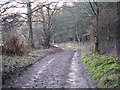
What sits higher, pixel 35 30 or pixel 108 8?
pixel 108 8

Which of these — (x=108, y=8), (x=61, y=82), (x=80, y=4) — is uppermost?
(x=80, y=4)

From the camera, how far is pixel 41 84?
6.82m

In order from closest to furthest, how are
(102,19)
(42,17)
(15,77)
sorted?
(15,77)
(102,19)
(42,17)

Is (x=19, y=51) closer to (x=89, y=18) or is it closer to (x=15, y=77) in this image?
(x=15, y=77)

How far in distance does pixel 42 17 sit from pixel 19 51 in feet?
47.0

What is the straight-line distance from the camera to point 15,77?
7.84m

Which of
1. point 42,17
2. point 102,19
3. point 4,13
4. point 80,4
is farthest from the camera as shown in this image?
point 42,17

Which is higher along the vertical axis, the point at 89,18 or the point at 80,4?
the point at 80,4

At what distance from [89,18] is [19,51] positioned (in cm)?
1035

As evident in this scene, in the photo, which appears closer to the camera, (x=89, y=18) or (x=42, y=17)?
(x=89, y=18)

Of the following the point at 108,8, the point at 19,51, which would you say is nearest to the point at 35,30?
the point at 19,51

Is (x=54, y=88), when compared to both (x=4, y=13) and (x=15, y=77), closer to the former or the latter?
(x=15, y=77)

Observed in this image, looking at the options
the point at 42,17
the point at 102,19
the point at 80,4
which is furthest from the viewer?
the point at 42,17

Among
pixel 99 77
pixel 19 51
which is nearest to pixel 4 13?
pixel 99 77
